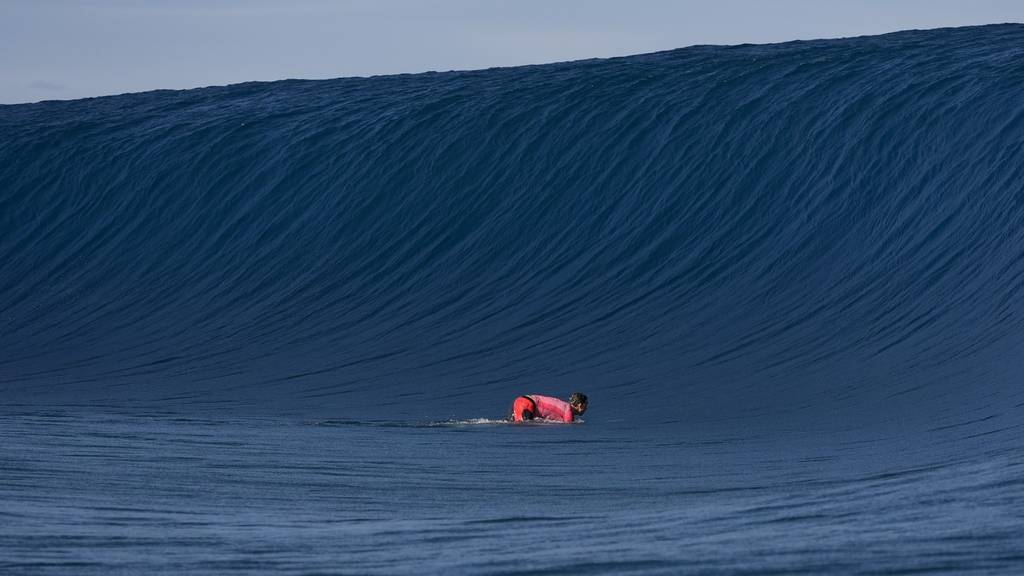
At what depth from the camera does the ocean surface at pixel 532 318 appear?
649cm

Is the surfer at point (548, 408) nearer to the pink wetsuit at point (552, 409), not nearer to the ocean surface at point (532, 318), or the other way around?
the pink wetsuit at point (552, 409)

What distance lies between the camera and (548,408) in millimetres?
12609

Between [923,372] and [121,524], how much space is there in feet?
28.6

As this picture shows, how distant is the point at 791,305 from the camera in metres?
16.0

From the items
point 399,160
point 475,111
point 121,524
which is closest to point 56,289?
point 399,160

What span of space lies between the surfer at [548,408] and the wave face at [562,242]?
95 cm

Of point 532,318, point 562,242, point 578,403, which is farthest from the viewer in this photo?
point 562,242

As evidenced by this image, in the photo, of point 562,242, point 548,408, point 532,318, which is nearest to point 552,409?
point 548,408

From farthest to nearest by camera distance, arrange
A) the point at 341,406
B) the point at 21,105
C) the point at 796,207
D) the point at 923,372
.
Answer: the point at 21,105
the point at 796,207
the point at 341,406
the point at 923,372

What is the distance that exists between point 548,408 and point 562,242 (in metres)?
6.71

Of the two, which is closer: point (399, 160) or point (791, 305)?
point (791, 305)

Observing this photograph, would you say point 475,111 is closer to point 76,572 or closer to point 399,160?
point 399,160

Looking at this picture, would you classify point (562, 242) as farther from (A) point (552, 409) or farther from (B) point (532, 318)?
(A) point (552, 409)

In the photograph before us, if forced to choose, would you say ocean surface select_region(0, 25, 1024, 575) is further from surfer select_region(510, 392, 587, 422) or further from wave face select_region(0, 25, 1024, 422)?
surfer select_region(510, 392, 587, 422)
